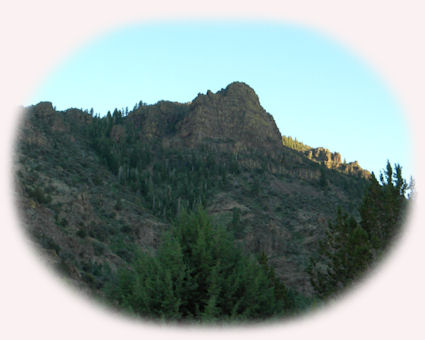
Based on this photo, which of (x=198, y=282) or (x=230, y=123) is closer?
(x=198, y=282)

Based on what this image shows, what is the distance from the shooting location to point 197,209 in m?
16.2

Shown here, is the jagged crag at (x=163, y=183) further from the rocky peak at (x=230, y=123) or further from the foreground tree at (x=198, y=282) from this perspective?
the foreground tree at (x=198, y=282)

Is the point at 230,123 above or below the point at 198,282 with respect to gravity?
above

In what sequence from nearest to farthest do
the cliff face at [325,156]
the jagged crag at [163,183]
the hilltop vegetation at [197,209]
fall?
1. the hilltop vegetation at [197,209]
2. the jagged crag at [163,183]
3. the cliff face at [325,156]

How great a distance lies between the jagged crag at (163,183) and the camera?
4084 centimetres

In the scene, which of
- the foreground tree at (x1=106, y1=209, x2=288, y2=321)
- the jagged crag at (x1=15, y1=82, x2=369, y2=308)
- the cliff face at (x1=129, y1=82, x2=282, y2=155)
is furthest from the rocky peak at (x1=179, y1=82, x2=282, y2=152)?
the foreground tree at (x1=106, y1=209, x2=288, y2=321)

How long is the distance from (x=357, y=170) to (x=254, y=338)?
125 m

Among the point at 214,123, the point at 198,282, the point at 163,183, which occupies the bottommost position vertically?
the point at 198,282

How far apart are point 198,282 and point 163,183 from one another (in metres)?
66.4

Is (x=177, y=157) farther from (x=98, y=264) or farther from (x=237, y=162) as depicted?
(x=98, y=264)

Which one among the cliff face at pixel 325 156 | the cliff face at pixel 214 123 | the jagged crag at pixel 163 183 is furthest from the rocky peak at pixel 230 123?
the cliff face at pixel 325 156

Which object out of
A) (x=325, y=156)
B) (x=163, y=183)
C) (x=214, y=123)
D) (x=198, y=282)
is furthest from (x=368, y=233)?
(x=325, y=156)

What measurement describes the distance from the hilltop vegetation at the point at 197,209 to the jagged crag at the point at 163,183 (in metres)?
0.28

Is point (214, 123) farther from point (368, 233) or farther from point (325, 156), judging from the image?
point (368, 233)
